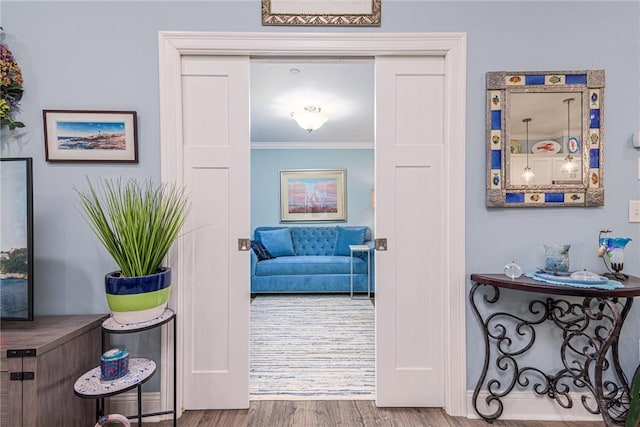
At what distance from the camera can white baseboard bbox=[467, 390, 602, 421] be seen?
173 centimetres

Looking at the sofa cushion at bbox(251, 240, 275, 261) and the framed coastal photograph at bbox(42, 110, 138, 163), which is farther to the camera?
the sofa cushion at bbox(251, 240, 275, 261)

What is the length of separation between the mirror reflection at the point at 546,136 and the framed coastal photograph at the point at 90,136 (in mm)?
2121

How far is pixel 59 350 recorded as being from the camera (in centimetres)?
139

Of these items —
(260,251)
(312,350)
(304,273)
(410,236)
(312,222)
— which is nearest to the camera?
(410,236)

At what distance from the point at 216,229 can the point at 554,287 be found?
1753 mm

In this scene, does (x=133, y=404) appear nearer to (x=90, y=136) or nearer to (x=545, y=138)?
(x=90, y=136)

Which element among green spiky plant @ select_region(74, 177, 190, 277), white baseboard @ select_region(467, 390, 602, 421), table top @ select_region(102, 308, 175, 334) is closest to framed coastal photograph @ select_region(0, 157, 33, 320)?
green spiky plant @ select_region(74, 177, 190, 277)

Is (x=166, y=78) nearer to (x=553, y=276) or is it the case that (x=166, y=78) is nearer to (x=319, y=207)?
(x=553, y=276)

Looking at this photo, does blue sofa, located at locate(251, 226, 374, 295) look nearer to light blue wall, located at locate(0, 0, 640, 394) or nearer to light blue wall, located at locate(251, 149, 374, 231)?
light blue wall, located at locate(251, 149, 374, 231)

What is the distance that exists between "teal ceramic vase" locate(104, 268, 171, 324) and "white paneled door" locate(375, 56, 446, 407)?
118cm

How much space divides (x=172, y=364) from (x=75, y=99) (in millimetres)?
1574

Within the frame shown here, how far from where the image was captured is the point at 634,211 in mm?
1749

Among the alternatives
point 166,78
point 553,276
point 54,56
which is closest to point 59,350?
point 166,78

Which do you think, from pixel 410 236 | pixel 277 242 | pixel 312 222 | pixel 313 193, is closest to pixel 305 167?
pixel 313 193
